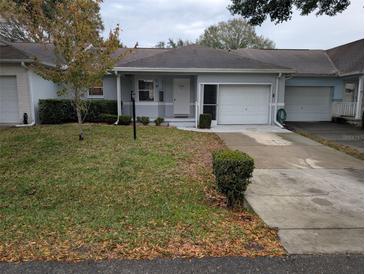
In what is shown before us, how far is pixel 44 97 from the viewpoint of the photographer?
15.1 metres

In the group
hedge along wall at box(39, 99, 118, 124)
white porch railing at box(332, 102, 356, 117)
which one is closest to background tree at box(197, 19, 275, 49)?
white porch railing at box(332, 102, 356, 117)

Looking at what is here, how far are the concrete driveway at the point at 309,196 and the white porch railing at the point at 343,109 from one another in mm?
7575

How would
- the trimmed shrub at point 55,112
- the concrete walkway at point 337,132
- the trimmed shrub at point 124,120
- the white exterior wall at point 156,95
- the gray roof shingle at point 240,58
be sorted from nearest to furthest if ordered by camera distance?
the concrete walkway at point 337,132
the trimmed shrub at point 55,112
the trimmed shrub at point 124,120
the gray roof shingle at point 240,58
the white exterior wall at point 156,95

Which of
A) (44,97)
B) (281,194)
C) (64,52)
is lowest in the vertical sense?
(281,194)

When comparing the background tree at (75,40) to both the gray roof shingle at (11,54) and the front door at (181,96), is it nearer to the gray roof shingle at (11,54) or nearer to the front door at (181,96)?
the gray roof shingle at (11,54)

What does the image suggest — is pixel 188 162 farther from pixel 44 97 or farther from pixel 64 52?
pixel 44 97

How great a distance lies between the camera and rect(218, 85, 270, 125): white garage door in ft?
49.6

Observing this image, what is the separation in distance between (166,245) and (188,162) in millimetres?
4245

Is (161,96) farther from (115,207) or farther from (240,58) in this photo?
(115,207)

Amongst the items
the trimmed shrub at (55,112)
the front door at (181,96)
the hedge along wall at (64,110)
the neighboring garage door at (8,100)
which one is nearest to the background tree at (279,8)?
the front door at (181,96)

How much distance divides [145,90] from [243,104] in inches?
198

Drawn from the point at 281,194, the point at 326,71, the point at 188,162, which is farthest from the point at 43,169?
the point at 326,71

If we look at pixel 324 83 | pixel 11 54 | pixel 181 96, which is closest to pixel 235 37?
pixel 324 83

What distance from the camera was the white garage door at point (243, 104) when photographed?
595 inches
